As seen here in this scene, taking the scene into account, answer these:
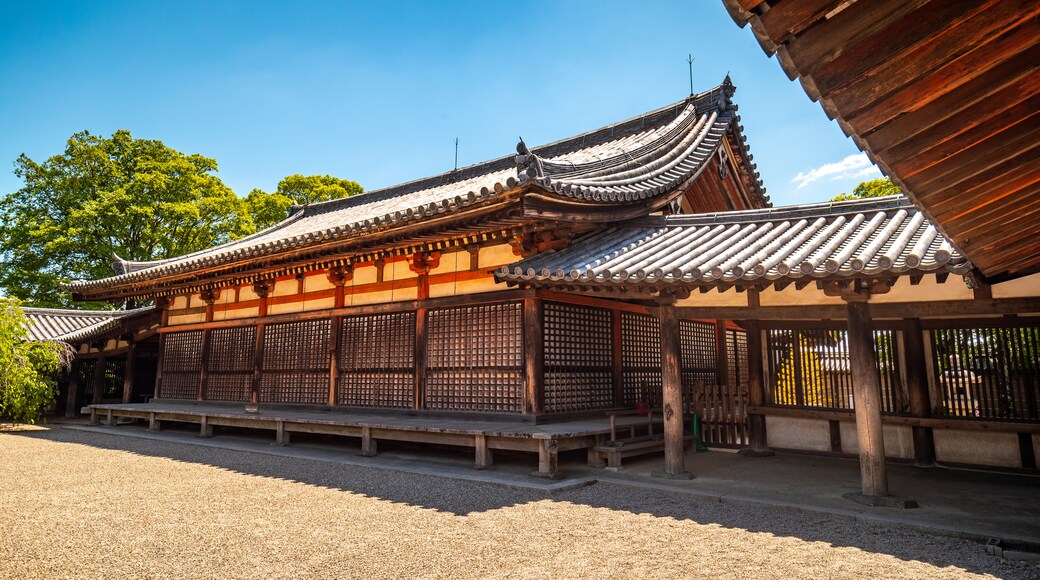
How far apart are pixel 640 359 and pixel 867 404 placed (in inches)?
196

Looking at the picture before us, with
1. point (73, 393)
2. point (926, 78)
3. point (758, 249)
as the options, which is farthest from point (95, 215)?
point (926, 78)

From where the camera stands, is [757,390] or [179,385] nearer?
[757,390]

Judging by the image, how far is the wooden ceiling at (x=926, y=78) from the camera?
6.70 feet

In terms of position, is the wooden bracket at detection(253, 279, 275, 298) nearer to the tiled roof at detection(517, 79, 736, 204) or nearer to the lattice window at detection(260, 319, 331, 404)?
the lattice window at detection(260, 319, 331, 404)

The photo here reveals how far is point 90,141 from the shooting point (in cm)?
2698

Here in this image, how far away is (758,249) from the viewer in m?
7.28

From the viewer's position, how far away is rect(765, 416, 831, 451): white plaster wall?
933 cm

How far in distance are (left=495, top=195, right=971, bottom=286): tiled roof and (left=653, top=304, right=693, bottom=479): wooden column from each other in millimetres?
919

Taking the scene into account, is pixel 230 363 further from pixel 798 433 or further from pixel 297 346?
pixel 798 433

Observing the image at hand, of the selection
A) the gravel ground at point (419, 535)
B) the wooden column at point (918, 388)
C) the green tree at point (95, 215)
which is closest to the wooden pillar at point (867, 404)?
the gravel ground at point (419, 535)

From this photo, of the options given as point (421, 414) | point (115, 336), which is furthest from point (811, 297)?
point (115, 336)

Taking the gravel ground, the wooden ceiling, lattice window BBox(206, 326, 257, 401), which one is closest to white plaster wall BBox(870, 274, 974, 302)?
the gravel ground

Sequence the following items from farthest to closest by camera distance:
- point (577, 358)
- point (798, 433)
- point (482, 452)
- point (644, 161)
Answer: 1. point (644, 161)
2. point (577, 358)
3. point (798, 433)
4. point (482, 452)

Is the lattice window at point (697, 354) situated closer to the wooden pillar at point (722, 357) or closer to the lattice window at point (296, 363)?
the wooden pillar at point (722, 357)
